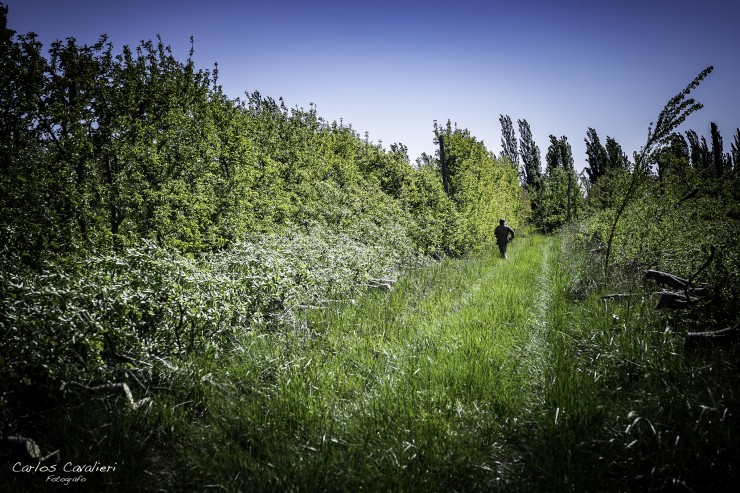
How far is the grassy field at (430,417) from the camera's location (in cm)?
207

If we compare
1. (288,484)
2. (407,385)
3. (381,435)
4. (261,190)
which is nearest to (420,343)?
(407,385)

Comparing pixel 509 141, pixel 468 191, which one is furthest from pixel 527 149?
pixel 468 191

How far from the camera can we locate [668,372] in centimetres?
288

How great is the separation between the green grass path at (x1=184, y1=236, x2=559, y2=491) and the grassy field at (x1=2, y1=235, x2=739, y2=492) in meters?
0.01

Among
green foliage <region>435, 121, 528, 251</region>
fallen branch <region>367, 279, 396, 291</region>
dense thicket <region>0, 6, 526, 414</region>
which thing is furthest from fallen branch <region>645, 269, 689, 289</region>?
green foliage <region>435, 121, 528, 251</region>

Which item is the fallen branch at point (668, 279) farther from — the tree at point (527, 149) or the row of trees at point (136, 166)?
the tree at point (527, 149)

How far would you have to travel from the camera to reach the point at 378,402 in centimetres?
278

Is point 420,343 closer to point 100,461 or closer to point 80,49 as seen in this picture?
point 100,461

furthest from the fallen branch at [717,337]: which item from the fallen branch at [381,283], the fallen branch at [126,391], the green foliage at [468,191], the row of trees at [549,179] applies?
the row of trees at [549,179]

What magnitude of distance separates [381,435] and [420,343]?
5.73 ft

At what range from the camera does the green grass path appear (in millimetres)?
2160

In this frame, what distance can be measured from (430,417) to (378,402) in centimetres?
47

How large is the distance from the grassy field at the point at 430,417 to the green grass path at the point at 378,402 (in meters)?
0.01

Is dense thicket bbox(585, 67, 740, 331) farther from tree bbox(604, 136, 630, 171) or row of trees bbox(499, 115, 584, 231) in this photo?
tree bbox(604, 136, 630, 171)
